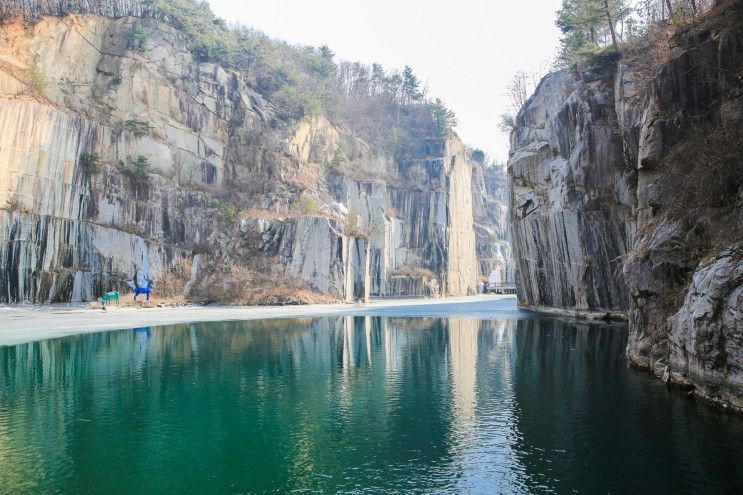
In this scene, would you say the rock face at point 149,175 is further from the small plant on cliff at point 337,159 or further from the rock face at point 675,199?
the rock face at point 675,199

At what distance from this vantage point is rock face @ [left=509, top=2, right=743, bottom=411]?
40.0 ft

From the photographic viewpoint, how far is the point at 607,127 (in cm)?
3148

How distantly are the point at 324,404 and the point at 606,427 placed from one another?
5948mm

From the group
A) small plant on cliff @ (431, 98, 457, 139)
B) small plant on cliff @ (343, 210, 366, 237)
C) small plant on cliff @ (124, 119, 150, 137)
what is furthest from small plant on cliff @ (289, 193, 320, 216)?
small plant on cliff @ (431, 98, 457, 139)

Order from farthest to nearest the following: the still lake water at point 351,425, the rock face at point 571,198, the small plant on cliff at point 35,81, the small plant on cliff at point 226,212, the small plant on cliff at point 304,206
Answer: the small plant on cliff at point 304,206
the small plant on cliff at point 226,212
the small plant on cliff at point 35,81
the rock face at point 571,198
the still lake water at point 351,425

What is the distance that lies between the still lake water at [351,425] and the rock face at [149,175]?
25.2m

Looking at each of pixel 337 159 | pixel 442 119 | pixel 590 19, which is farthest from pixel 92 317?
pixel 442 119

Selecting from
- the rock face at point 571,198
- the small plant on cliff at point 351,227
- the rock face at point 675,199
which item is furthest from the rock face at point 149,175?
the rock face at point 675,199

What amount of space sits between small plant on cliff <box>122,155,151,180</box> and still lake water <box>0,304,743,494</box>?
31359 millimetres

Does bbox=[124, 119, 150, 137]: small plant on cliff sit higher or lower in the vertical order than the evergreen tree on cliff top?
lower

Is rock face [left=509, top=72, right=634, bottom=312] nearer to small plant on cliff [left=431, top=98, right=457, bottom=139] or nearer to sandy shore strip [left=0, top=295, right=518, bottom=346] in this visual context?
sandy shore strip [left=0, top=295, right=518, bottom=346]

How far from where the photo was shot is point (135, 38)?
56594mm

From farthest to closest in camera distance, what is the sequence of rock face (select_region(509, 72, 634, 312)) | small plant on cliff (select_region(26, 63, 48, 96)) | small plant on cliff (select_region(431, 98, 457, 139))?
1. small plant on cliff (select_region(431, 98, 457, 139))
2. small plant on cliff (select_region(26, 63, 48, 96))
3. rock face (select_region(509, 72, 634, 312))

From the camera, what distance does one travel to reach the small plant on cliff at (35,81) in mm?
46062
